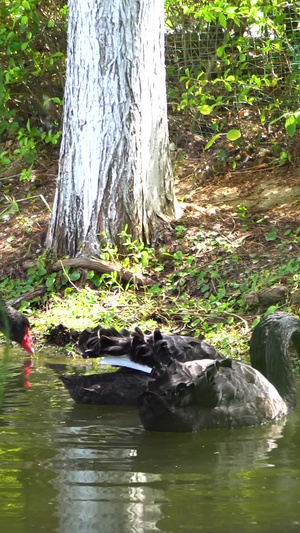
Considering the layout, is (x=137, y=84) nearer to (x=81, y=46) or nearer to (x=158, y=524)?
(x=81, y=46)

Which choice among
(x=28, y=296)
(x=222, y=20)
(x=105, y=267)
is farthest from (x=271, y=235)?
(x=28, y=296)

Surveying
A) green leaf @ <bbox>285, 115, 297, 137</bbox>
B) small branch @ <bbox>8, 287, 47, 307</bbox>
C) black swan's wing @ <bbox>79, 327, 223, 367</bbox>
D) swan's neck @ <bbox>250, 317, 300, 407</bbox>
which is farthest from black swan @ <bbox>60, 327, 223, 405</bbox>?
green leaf @ <bbox>285, 115, 297, 137</bbox>

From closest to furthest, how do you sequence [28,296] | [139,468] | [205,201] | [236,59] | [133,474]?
1. [133,474]
2. [139,468]
3. [28,296]
4. [205,201]
5. [236,59]

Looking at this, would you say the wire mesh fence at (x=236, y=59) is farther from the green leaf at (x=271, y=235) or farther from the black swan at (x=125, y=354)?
the black swan at (x=125, y=354)

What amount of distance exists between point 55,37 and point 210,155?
239 centimetres

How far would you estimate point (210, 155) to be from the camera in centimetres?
1059

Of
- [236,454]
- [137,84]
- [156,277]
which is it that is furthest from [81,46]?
[236,454]

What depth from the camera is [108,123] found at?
27.6 feet

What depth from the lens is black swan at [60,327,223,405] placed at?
5.07m

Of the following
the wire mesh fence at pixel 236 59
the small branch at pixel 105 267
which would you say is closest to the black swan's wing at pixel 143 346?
the small branch at pixel 105 267

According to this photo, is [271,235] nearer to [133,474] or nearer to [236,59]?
[236,59]

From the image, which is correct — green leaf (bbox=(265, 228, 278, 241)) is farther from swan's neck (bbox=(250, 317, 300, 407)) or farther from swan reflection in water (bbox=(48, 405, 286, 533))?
swan reflection in water (bbox=(48, 405, 286, 533))

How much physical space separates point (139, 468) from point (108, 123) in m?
4.74

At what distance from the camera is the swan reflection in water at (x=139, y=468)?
11.5ft
